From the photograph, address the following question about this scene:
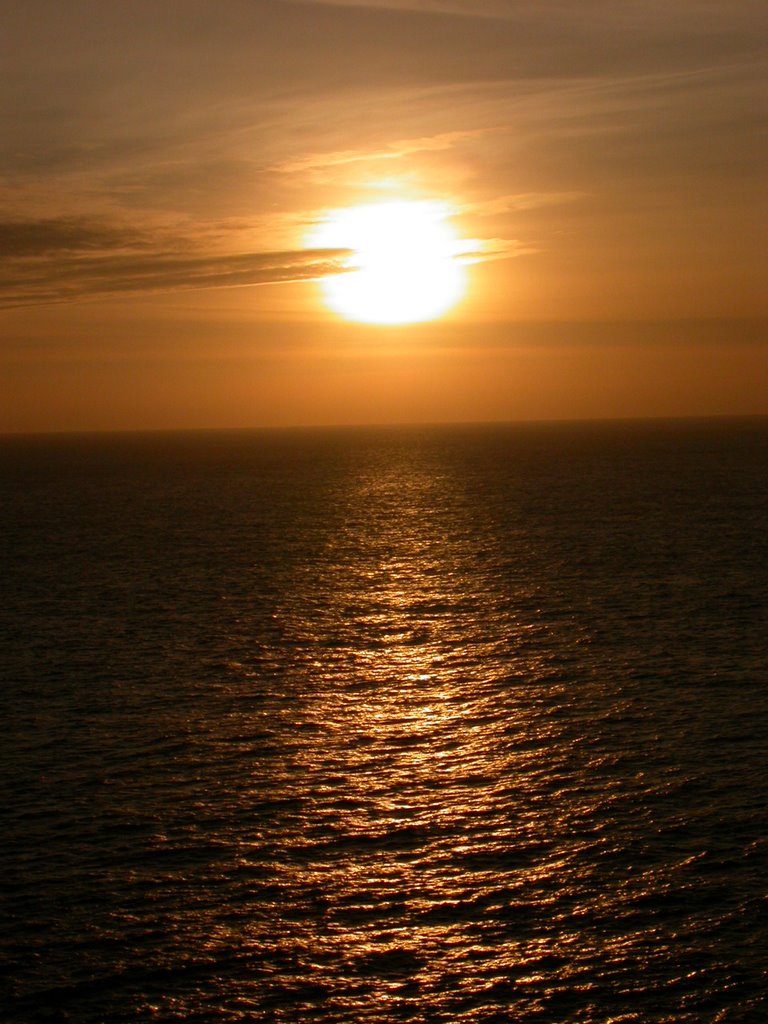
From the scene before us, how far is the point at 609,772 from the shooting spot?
1903 inches

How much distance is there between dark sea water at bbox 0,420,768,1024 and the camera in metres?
32.3

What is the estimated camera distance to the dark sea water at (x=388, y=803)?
32281mm

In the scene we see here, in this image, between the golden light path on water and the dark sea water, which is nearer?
the dark sea water

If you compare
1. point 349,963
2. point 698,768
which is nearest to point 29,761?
point 349,963

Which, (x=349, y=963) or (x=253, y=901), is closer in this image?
(x=349, y=963)

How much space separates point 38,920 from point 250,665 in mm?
34101

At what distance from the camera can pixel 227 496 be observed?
652ft

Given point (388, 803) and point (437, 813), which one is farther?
point (388, 803)

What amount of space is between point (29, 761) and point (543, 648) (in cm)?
3437

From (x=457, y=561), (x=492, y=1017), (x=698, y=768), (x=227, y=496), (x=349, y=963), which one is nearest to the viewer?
(x=492, y=1017)

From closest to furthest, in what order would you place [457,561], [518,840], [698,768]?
[518,840] → [698,768] → [457,561]

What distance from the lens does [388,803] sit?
45562 mm

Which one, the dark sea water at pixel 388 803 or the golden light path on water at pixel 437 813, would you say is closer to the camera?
the dark sea water at pixel 388 803

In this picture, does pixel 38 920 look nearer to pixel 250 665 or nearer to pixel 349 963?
pixel 349 963
